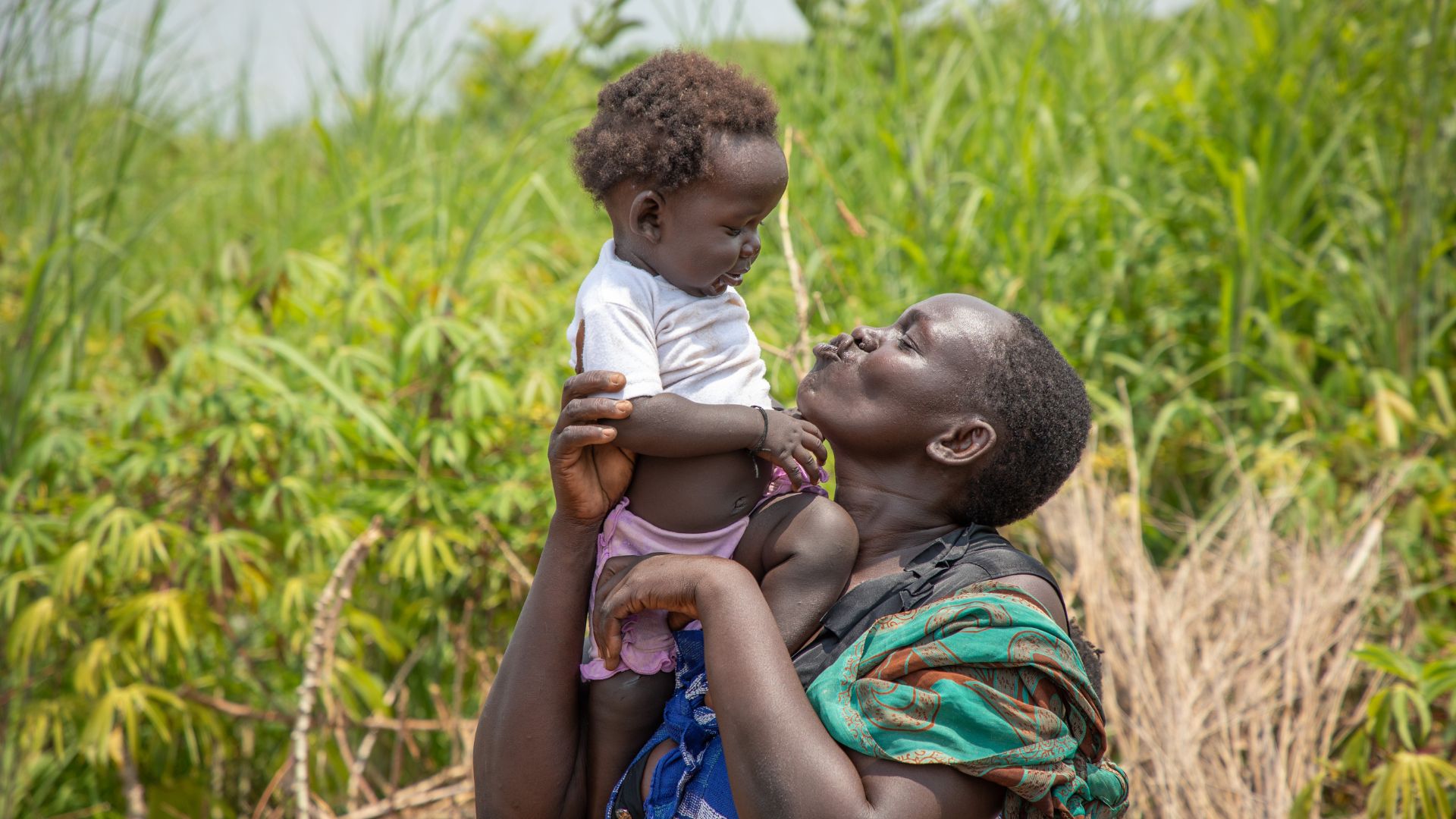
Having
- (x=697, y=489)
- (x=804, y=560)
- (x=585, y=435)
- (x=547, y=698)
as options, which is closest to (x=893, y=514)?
(x=804, y=560)

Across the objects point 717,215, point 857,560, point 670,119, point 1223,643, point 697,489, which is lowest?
point 1223,643

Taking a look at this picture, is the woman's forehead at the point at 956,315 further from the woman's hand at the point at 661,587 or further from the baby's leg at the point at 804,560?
the woman's hand at the point at 661,587

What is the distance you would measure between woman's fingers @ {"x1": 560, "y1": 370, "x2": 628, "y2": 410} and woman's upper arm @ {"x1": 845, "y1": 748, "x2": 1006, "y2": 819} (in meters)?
0.65

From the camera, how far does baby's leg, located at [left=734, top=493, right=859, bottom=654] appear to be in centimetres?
156

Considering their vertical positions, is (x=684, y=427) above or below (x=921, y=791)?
above

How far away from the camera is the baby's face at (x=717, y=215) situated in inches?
60.7

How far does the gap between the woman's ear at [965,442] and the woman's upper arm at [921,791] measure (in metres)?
0.51

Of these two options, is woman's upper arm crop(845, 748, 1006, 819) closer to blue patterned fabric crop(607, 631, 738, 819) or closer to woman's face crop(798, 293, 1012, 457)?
blue patterned fabric crop(607, 631, 738, 819)

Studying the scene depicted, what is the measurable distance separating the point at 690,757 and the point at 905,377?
706mm

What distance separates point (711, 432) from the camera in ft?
4.95

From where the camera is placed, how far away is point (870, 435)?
65.6 inches

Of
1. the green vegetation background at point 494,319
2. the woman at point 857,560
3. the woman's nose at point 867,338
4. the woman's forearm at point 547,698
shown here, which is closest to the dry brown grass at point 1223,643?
the green vegetation background at point 494,319

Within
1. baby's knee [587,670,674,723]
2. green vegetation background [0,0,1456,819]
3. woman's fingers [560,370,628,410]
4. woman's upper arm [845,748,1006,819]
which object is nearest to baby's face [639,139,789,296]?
woman's fingers [560,370,628,410]

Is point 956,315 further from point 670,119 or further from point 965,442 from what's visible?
point 670,119
